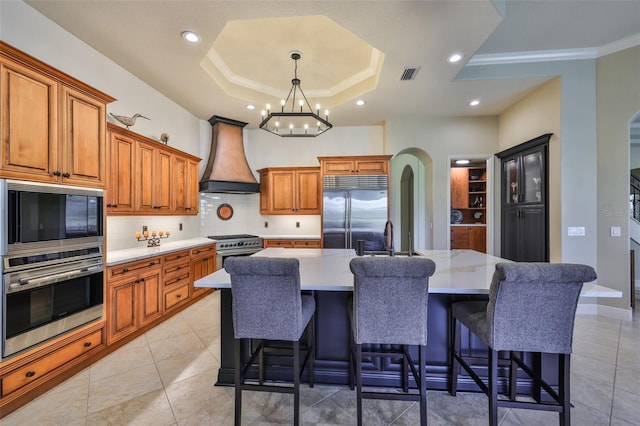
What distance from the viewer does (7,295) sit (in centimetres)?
174

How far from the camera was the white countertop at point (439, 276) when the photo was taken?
1578 mm

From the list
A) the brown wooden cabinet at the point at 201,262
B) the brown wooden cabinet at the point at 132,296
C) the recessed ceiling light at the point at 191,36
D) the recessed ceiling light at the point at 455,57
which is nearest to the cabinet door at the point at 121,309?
the brown wooden cabinet at the point at 132,296

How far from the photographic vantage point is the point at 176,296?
345 cm

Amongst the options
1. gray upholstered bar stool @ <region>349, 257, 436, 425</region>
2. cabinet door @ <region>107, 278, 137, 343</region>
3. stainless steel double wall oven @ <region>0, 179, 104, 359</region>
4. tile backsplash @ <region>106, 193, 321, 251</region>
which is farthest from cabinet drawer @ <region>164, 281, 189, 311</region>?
gray upholstered bar stool @ <region>349, 257, 436, 425</region>

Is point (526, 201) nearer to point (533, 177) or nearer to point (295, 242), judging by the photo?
point (533, 177)

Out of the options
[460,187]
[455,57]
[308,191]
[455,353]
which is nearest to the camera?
[455,353]

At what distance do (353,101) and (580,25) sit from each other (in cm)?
270

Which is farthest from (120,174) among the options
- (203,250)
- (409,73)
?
(409,73)

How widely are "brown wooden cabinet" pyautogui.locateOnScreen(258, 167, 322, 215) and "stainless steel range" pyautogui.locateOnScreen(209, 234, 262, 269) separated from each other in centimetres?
70

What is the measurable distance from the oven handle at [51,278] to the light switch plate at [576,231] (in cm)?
534

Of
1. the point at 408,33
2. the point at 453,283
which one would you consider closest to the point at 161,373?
the point at 453,283

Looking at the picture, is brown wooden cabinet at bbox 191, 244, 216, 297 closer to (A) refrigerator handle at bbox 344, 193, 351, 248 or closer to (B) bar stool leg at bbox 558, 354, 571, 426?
(A) refrigerator handle at bbox 344, 193, 351, 248

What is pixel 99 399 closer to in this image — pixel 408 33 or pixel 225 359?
pixel 225 359

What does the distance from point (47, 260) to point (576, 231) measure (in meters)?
5.55
